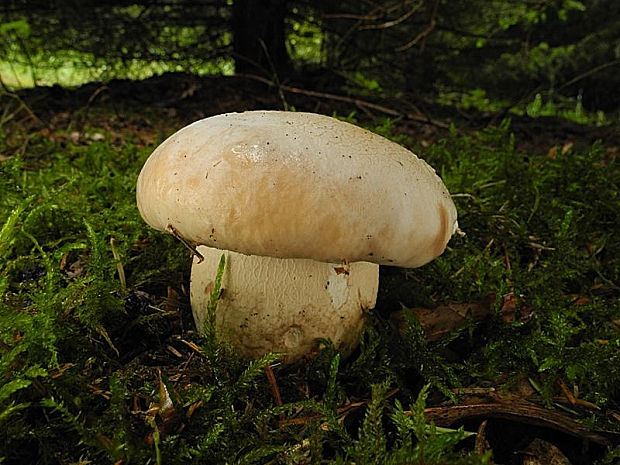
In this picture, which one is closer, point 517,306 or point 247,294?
point 247,294

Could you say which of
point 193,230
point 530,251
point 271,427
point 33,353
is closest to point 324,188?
point 193,230

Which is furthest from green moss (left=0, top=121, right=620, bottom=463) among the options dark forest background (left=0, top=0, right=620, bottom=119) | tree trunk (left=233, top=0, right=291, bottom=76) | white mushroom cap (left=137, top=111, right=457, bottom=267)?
tree trunk (left=233, top=0, right=291, bottom=76)

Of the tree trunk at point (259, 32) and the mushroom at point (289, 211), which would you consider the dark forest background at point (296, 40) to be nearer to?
the tree trunk at point (259, 32)

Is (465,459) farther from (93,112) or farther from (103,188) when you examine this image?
(93,112)

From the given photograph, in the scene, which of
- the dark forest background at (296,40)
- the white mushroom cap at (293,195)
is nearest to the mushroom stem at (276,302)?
the white mushroom cap at (293,195)

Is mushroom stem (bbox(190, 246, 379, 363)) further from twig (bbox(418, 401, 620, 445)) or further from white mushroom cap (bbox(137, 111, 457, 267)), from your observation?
twig (bbox(418, 401, 620, 445))

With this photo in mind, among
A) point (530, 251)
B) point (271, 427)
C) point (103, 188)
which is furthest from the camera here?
point (103, 188)
